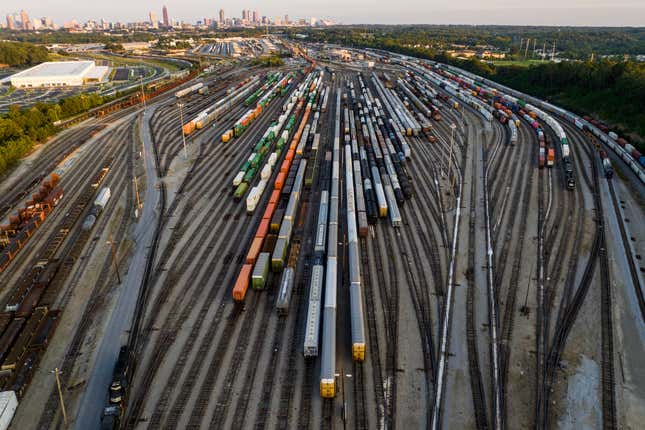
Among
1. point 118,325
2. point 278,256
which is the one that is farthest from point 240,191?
point 118,325

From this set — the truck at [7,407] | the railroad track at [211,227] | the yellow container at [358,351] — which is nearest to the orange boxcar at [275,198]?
the railroad track at [211,227]

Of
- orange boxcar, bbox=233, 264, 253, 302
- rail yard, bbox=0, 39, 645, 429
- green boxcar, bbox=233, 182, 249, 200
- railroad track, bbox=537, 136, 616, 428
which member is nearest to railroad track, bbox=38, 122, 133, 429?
rail yard, bbox=0, 39, 645, 429

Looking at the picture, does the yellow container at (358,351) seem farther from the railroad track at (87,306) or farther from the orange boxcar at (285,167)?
the orange boxcar at (285,167)

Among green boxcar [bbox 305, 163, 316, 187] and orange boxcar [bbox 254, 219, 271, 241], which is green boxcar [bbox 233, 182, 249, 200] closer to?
green boxcar [bbox 305, 163, 316, 187]

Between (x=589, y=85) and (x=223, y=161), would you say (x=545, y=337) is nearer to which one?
(x=223, y=161)

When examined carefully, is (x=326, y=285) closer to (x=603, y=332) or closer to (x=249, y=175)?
(x=603, y=332)

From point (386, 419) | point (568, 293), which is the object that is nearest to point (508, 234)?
point (568, 293)
